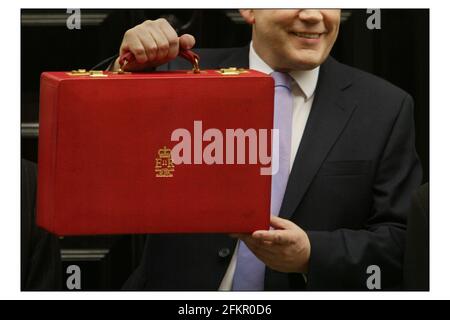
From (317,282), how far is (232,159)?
0.47 m

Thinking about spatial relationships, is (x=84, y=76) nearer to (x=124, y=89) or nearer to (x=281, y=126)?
(x=124, y=89)

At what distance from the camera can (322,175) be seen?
3.62 m

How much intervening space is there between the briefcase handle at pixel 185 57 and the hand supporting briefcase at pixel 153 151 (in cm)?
2

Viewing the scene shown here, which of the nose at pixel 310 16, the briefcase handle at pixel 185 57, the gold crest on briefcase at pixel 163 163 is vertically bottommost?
the gold crest on briefcase at pixel 163 163

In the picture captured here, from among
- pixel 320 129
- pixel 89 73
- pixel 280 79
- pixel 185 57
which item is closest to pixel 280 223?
pixel 320 129

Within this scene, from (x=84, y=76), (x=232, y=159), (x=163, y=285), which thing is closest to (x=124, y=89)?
(x=84, y=76)

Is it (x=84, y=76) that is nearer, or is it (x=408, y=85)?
(x=84, y=76)

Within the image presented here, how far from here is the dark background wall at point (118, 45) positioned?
369 centimetres

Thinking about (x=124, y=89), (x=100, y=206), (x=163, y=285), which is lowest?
(x=163, y=285)

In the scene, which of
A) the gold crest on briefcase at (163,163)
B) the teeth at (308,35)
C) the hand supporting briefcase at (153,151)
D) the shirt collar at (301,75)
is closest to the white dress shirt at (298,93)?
the shirt collar at (301,75)

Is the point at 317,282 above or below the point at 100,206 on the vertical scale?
below

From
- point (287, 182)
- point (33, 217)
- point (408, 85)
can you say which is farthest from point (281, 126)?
point (33, 217)

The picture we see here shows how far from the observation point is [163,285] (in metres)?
3.70

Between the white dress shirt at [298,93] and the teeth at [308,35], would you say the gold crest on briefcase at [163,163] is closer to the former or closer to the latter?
the white dress shirt at [298,93]
